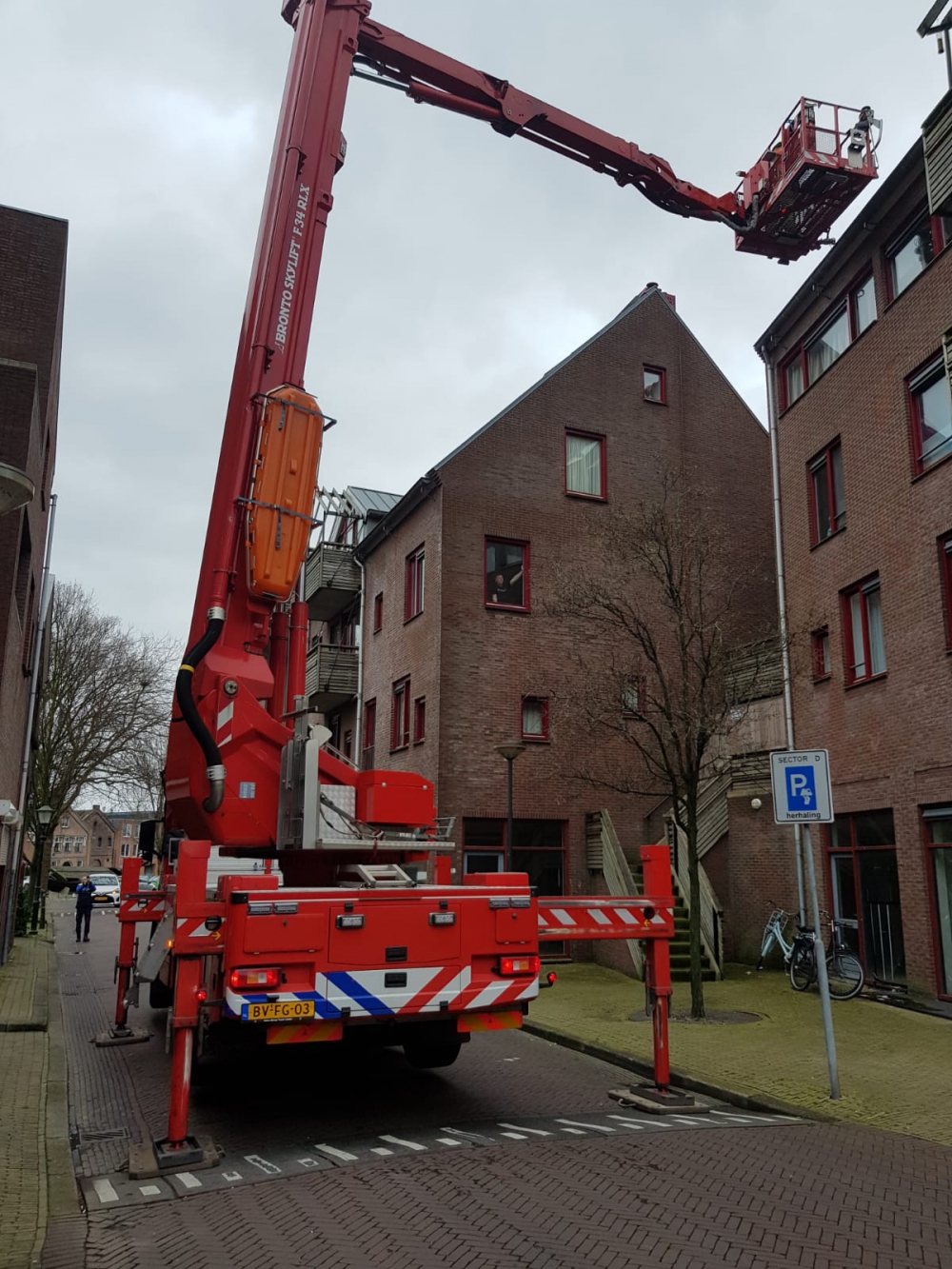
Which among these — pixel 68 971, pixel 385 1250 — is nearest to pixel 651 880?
pixel 385 1250

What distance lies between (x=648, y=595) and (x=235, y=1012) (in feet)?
54.2

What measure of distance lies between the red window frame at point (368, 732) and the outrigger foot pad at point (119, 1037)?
13.4 m

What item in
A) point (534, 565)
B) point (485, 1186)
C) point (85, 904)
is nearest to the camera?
point (485, 1186)

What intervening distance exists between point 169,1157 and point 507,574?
1603 cm

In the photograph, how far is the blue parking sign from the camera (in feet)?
30.2

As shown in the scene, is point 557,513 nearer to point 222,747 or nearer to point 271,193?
point 271,193

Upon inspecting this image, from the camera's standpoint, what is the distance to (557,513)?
22312 mm

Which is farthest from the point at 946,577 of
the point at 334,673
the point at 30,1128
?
the point at 334,673

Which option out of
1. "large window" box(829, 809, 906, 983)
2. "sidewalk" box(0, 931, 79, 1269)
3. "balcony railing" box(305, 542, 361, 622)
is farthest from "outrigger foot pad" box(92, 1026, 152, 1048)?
"balcony railing" box(305, 542, 361, 622)

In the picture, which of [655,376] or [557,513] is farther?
[655,376]

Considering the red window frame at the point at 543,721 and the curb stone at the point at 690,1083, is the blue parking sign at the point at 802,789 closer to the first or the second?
the curb stone at the point at 690,1083

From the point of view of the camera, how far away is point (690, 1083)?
9359 mm

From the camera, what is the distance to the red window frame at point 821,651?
55.9 feet

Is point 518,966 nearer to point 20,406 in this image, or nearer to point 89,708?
point 20,406
